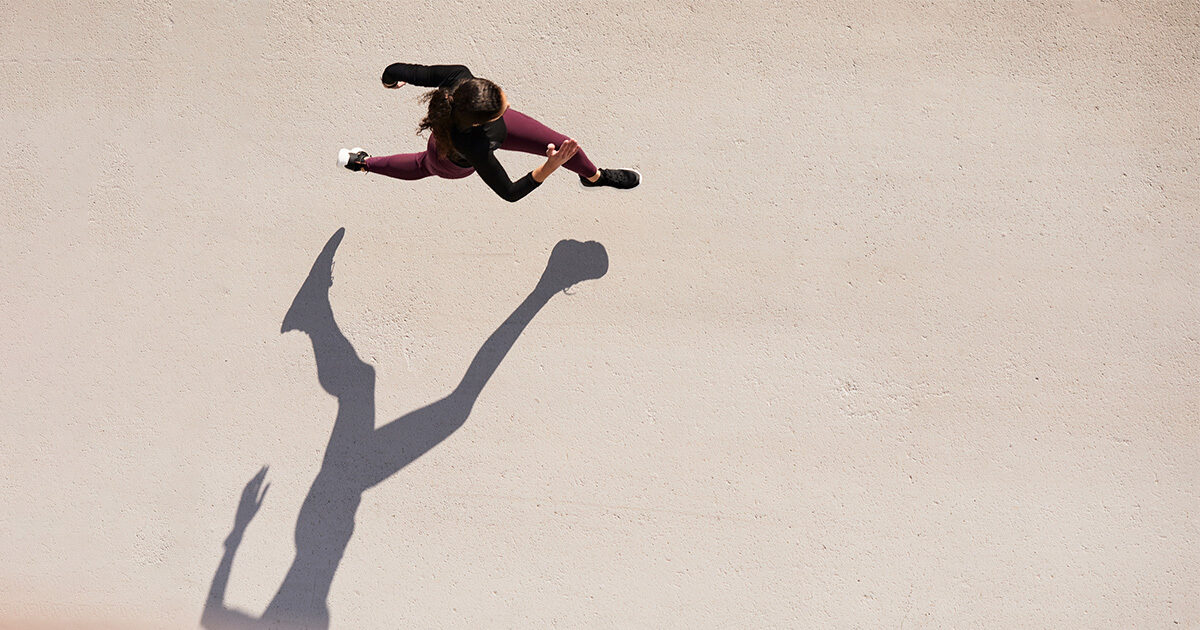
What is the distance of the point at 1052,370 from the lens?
119 inches

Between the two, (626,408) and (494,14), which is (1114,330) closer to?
(626,408)

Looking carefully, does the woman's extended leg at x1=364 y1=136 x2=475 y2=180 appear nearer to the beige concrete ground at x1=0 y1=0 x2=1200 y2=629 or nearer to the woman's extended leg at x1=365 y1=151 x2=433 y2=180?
the woman's extended leg at x1=365 y1=151 x2=433 y2=180

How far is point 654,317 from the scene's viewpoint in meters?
3.13

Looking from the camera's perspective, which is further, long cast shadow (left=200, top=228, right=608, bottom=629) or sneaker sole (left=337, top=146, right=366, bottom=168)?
long cast shadow (left=200, top=228, right=608, bottom=629)

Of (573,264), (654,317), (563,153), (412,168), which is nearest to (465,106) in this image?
(563,153)

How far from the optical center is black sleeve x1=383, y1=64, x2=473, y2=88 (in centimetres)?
232

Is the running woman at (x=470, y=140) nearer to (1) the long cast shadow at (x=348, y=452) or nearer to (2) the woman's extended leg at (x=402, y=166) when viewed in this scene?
(2) the woman's extended leg at (x=402, y=166)

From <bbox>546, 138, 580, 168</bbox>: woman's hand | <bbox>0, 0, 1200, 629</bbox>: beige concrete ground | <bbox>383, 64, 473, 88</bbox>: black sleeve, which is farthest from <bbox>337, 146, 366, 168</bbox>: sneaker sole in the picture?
<bbox>546, 138, 580, 168</bbox>: woman's hand

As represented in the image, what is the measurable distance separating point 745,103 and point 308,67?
7.30ft

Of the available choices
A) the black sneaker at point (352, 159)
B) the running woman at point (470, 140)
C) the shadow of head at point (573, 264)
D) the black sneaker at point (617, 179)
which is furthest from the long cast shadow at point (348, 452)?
the black sneaker at point (352, 159)

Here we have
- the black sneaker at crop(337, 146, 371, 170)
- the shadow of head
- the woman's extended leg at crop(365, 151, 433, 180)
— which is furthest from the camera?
the shadow of head

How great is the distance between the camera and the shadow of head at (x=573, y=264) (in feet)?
10.4

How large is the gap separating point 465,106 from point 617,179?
3.77 ft

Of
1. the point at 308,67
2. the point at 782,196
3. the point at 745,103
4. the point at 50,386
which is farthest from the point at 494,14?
the point at 50,386
